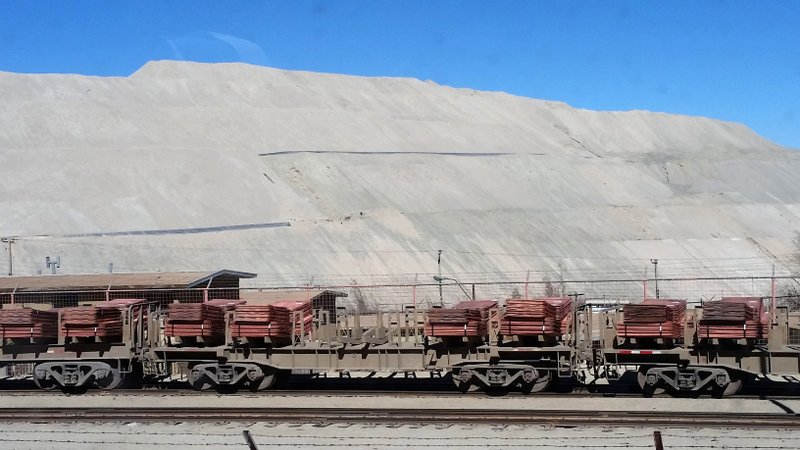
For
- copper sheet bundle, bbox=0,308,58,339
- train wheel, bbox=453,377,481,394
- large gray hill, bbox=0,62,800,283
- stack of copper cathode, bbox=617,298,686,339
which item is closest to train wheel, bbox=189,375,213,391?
copper sheet bundle, bbox=0,308,58,339

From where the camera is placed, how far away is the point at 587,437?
45.2 feet

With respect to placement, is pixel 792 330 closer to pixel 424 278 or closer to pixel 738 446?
pixel 738 446

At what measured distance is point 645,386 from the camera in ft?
58.5

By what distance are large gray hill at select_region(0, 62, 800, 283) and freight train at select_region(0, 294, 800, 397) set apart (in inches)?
994

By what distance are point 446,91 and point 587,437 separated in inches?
3821

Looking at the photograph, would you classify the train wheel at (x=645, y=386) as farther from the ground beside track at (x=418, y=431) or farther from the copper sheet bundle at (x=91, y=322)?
the copper sheet bundle at (x=91, y=322)

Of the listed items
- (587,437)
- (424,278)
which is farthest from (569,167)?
(587,437)

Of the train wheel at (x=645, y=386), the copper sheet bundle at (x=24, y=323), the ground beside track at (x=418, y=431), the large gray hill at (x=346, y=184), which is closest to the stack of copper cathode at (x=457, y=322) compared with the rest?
the ground beside track at (x=418, y=431)

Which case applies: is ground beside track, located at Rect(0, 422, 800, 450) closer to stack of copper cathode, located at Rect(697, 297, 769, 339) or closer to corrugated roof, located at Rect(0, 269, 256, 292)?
stack of copper cathode, located at Rect(697, 297, 769, 339)

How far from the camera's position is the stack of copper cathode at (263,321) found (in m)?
18.7

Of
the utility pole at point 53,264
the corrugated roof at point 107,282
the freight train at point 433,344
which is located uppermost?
the utility pole at point 53,264

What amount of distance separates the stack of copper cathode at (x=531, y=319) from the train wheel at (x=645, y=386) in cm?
183

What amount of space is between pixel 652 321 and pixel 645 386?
140cm

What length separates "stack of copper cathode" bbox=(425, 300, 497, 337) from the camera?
17906 mm
